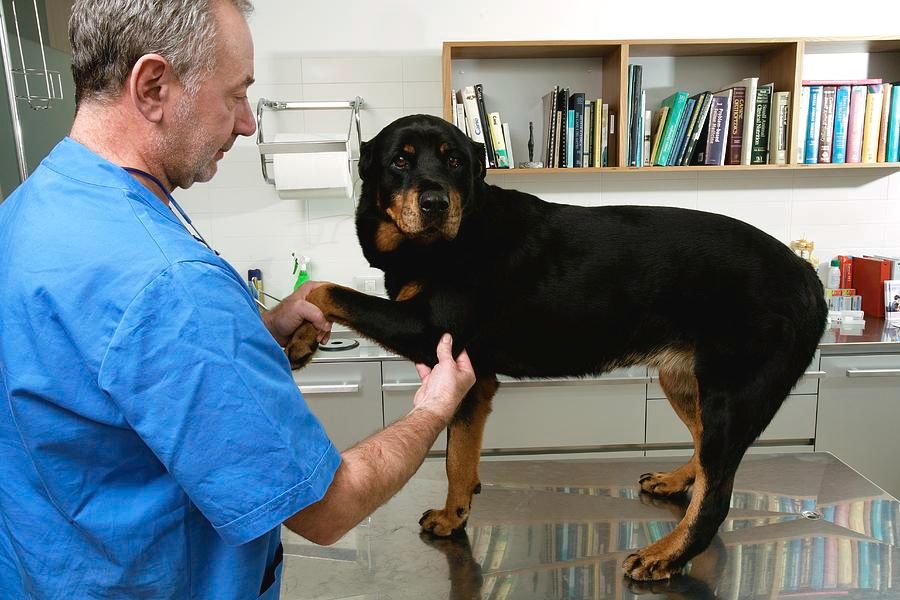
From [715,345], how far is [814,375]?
1.82 metres

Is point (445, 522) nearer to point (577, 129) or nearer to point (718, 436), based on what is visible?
point (718, 436)

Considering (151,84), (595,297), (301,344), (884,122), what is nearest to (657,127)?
(884,122)

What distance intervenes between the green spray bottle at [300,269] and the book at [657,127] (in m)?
1.72

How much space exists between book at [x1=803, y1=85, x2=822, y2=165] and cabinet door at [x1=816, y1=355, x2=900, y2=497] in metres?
0.91

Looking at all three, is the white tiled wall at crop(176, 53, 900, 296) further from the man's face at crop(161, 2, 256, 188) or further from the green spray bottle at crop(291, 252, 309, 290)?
the man's face at crop(161, 2, 256, 188)

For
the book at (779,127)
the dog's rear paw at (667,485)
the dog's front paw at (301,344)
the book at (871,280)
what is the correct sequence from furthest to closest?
the book at (871,280) < the book at (779,127) < the dog's rear paw at (667,485) < the dog's front paw at (301,344)

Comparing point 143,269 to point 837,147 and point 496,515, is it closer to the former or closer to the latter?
point 496,515

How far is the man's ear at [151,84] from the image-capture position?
813mm

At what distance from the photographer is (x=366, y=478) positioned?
91 cm

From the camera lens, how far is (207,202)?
10.9ft

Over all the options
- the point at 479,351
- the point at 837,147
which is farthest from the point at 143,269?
the point at 837,147

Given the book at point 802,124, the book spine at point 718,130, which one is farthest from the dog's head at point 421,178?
the book at point 802,124

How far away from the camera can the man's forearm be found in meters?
0.86

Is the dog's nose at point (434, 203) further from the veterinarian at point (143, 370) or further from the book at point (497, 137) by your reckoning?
the book at point (497, 137)
